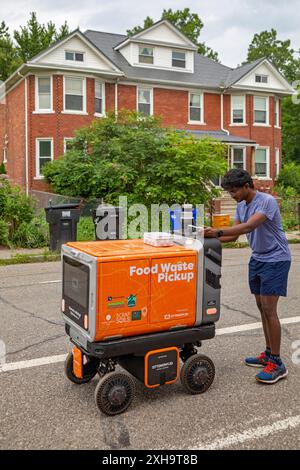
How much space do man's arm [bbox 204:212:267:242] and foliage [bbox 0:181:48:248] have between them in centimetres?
1006

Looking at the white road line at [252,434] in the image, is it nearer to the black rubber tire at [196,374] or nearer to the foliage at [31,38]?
the black rubber tire at [196,374]

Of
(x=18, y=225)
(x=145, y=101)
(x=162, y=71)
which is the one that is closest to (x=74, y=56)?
(x=145, y=101)

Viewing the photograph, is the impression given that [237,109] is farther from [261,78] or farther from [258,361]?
[258,361]

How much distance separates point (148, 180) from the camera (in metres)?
16.5

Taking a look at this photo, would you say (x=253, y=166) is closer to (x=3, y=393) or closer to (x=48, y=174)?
(x=48, y=174)

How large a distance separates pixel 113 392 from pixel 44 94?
72.1 ft

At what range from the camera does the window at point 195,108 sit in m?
27.9

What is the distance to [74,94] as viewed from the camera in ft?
78.9

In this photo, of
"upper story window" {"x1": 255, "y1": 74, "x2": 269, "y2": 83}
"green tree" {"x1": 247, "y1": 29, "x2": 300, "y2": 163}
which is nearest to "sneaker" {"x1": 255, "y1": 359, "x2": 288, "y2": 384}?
"upper story window" {"x1": 255, "y1": 74, "x2": 269, "y2": 83}

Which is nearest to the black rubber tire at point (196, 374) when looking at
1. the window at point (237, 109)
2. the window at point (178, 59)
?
the window at point (178, 59)

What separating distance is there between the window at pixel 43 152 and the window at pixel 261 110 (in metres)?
12.5

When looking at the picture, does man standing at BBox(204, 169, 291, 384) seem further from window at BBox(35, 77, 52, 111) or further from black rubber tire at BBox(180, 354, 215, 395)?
window at BBox(35, 77, 52, 111)
